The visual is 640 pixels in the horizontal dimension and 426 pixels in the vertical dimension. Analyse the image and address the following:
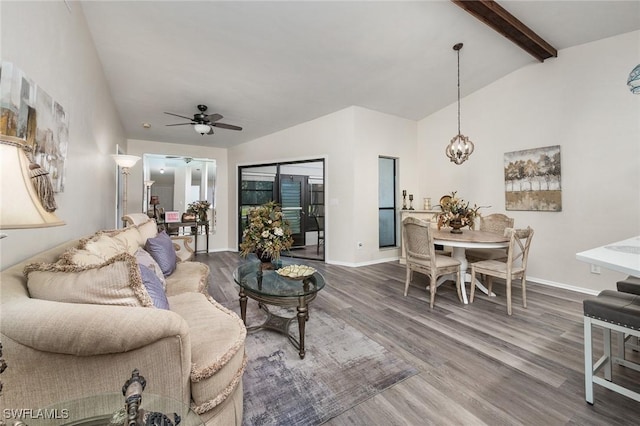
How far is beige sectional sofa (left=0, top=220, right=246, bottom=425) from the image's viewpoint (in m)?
0.87

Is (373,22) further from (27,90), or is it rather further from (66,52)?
(27,90)

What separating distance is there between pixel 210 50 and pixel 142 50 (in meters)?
0.75

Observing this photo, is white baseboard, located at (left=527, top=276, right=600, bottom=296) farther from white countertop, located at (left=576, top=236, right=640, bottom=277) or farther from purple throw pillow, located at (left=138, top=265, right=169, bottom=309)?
purple throw pillow, located at (left=138, top=265, right=169, bottom=309)

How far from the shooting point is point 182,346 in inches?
40.2

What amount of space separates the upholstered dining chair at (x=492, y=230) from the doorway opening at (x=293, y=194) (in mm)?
2988

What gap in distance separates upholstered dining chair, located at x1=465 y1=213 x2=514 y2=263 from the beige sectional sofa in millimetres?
3483

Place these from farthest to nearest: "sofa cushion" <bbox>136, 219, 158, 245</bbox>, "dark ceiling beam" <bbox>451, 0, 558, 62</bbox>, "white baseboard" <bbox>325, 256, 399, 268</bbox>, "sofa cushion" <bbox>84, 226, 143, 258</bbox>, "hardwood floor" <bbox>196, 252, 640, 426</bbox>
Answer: "white baseboard" <bbox>325, 256, 399, 268</bbox> → "sofa cushion" <bbox>136, 219, 158, 245</bbox> → "dark ceiling beam" <bbox>451, 0, 558, 62</bbox> → "sofa cushion" <bbox>84, 226, 143, 258</bbox> → "hardwood floor" <bbox>196, 252, 640, 426</bbox>

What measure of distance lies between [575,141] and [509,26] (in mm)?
1850

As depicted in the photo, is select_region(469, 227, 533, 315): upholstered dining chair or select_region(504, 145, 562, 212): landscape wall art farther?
select_region(504, 145, 562, 212): landscape wall art

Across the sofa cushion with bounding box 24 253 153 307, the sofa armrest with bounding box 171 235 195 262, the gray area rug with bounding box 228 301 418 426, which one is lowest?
the gray area rug with bounding box 228 301 418 426

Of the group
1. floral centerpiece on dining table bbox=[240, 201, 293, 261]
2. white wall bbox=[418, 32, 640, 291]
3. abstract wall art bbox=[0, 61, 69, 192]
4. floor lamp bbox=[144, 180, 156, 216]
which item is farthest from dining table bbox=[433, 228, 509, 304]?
floor lamp bbox=[144, 180, 156, 216]

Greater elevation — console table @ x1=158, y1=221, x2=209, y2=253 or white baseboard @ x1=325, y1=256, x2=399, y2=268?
console table @ x1=158, y1=221, x2=209, y2=253

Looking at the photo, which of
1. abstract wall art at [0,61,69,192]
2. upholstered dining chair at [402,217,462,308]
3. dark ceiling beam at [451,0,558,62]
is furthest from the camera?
upholstered dining chair at [402,217,462,308]

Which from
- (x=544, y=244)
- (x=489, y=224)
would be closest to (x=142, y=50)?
(x=489, y=224)
